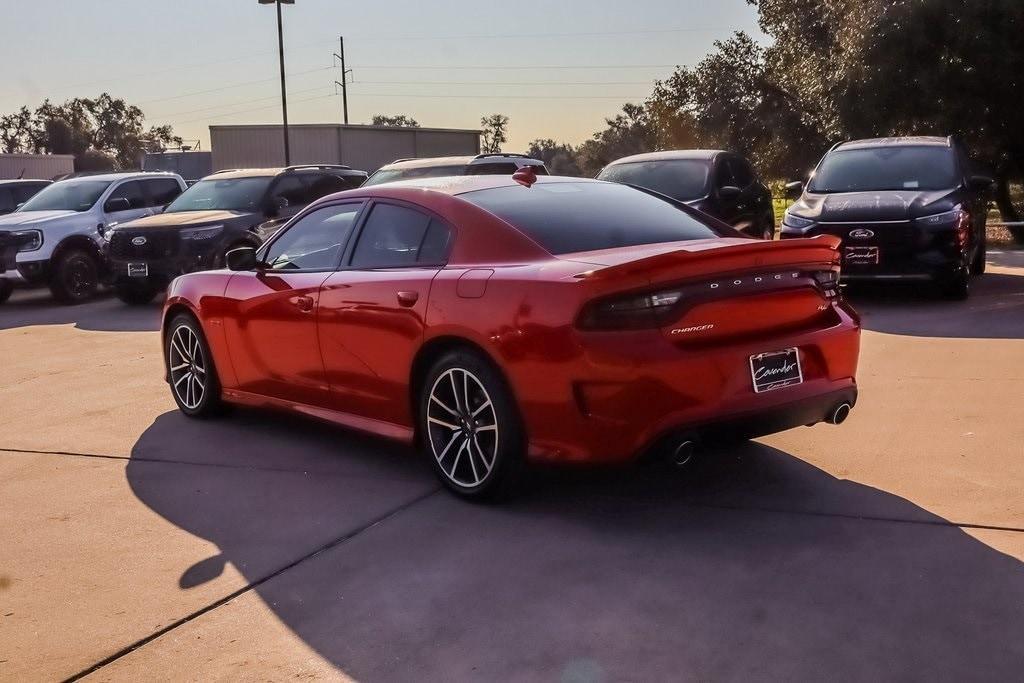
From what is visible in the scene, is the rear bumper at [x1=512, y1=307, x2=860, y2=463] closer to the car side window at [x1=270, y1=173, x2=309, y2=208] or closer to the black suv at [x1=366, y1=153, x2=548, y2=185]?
the black suv at [x1=366, y1=153, x2=548, y2=185]

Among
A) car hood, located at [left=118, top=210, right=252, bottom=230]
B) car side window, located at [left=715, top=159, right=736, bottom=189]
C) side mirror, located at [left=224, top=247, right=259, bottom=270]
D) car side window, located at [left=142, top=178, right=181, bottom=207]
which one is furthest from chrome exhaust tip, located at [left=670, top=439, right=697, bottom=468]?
car side window, located at [left=142, top=178, right=181, bottom=207]

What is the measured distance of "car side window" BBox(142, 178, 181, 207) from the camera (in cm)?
1759

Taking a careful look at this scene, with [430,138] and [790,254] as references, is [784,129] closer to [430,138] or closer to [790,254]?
[430,138]

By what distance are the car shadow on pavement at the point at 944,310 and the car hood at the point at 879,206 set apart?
0.93 m

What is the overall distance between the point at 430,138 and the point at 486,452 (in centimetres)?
4785

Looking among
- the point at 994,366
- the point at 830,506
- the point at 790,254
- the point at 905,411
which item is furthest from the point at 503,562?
the point at 994,366

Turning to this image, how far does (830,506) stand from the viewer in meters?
4.99

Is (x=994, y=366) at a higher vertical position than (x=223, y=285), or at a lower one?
lower

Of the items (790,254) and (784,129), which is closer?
(790,254)

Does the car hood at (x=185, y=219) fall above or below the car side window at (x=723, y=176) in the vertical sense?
below

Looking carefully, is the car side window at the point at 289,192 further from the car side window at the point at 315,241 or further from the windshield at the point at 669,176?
the car side window at the point at 315,241

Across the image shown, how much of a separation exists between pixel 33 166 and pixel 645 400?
4770cm

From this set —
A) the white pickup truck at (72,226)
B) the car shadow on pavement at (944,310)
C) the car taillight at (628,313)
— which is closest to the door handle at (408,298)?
the car taillight at (628,313)

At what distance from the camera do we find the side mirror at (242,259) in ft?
22.2
